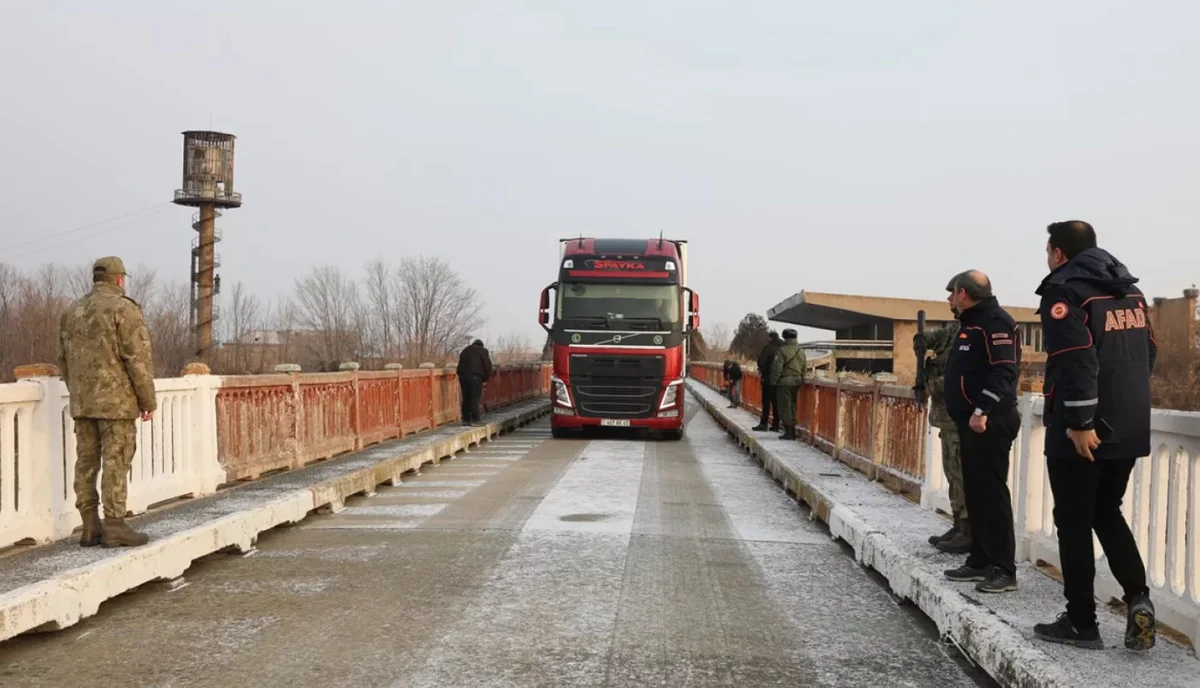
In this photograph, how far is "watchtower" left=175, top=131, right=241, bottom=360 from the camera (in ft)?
250

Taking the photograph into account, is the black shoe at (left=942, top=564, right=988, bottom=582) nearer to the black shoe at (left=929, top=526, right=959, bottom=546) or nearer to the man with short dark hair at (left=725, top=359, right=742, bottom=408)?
the black shoe at (left=929, top=526, right=959, bottom=546)

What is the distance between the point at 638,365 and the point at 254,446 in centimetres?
861

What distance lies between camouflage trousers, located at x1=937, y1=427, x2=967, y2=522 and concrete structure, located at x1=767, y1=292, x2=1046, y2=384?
5425 cm

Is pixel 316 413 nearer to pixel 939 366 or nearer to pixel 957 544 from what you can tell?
pixel 939 366

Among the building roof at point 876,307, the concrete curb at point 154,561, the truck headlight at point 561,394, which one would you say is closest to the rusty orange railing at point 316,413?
the concrete curb at point 154,561

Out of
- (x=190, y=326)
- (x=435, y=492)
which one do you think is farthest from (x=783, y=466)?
(x=190, y=326)

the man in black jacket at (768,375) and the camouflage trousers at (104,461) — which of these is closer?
the camouflage trousers at (104,461)

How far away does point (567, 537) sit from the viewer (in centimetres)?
795

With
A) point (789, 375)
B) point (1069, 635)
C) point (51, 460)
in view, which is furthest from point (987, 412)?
point (789, 375)

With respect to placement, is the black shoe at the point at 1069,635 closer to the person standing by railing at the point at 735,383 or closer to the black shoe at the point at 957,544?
the black shoe at the point at 957,544

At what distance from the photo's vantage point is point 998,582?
5391 mm

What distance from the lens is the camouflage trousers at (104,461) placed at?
6.26 meters

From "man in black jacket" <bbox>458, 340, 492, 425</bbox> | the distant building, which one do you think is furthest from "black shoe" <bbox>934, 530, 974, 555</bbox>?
the distant building

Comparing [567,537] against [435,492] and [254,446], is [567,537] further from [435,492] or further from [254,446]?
[254,446]
